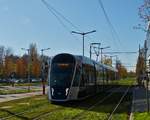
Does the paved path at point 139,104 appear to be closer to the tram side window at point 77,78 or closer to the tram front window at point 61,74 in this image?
the tram side window at point 77,78

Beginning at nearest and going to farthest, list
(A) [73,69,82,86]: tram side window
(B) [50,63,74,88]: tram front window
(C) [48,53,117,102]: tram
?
(C) [48,53,117,102]: tram, (B) [50,63,74,88]: tram front window, (A) [73,69,82,86]: tram side window

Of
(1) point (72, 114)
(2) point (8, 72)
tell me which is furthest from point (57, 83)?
(2) point (8, 72)

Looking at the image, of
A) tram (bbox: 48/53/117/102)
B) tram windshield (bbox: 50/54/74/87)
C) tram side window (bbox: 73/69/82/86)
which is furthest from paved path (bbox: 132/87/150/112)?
tram windshield (bbox: 50/54/74/87)

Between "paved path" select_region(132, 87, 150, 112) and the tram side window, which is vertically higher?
the tram side window

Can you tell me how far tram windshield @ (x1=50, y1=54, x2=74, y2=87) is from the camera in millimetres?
28250

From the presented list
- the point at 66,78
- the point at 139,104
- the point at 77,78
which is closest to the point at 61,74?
the point at 66,78

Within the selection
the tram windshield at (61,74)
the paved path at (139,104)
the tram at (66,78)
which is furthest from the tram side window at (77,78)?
the paved path at (139,104)

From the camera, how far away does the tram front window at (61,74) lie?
92.6 feet

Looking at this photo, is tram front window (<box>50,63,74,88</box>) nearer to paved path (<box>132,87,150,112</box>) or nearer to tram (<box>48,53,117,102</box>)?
tram (<box>48,53,117,102</box>)

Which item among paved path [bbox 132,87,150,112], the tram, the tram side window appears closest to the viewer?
paved path [bbox 132,87,150,112]

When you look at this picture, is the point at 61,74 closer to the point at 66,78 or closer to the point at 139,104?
the point at 66,78

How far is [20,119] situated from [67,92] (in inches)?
→ 326

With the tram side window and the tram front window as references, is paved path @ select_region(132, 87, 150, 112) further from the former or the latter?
the tram front window

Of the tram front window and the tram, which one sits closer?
the tram
